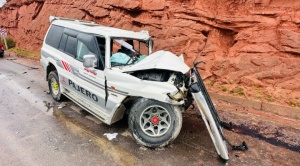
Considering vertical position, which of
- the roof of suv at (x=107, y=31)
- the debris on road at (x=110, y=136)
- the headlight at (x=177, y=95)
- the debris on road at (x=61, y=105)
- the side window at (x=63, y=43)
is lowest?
the debris on road at (x=61, y=105)

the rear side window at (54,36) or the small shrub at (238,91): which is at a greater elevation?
the rear side window at (54,36)

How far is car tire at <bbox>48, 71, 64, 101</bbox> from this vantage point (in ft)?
20.9

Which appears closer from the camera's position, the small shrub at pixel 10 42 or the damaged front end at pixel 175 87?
the damaged front end at pixel 175 87

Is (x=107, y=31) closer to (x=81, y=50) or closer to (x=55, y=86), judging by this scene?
(x=81, y=50)

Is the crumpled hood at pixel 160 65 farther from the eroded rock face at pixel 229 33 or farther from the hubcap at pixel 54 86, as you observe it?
the eroded rock face at pixel 229 33

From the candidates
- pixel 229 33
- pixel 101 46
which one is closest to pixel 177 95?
pixel 101 46

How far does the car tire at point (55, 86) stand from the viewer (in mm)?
6367

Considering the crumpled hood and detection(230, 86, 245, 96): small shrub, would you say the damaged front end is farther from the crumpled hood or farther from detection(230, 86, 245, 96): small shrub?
detection(230, 86, 245, 96): small shrub

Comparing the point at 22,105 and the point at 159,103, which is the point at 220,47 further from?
the point at 22,105

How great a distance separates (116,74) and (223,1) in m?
5.41

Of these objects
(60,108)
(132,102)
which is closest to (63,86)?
(60,108)

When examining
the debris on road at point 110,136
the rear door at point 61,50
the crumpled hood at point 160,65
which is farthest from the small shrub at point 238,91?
the rear door at point 61,50

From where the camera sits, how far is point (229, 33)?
7859 millimetres

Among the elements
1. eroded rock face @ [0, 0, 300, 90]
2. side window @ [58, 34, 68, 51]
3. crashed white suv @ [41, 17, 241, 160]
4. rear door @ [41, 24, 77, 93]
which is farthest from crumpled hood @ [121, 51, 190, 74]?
eroded rock face @ [0, 0, 300, 90]
